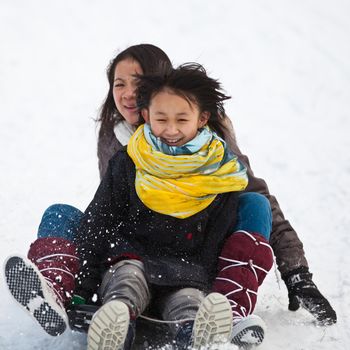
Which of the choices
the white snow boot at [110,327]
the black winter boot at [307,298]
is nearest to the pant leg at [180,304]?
the white snow boot at [110,327]

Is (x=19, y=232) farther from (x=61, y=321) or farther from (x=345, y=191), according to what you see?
(x=345, y=191)

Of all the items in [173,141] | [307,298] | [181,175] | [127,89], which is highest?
[127,89]

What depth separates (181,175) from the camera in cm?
292

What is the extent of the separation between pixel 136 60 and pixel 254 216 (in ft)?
3.38

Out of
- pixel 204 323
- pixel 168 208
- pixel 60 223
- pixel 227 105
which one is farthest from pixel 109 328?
pixel 227 105

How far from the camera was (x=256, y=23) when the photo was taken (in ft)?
30.6

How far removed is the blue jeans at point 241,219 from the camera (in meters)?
3.03

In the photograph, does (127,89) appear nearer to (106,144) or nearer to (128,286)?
(106,144)

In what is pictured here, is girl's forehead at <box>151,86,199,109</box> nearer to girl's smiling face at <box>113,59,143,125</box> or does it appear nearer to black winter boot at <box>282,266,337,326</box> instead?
girl's smiling face at <box>113,59,143,125</box>

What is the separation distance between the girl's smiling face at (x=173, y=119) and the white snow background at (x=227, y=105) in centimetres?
87

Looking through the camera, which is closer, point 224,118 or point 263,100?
point 224,118

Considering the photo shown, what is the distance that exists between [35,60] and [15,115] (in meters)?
1.40

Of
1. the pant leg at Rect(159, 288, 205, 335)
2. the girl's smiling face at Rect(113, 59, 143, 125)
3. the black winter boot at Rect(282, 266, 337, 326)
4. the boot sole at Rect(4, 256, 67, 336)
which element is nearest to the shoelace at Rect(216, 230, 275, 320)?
the pant leg at Rect(159, 288, 205, 335)

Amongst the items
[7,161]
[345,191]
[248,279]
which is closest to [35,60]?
[7,161]
